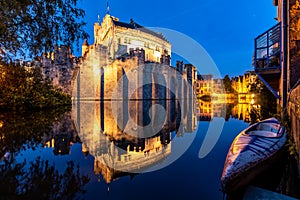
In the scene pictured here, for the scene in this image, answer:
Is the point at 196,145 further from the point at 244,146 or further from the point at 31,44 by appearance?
the point at 31,44

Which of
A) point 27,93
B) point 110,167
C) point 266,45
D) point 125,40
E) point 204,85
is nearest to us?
point 110,167

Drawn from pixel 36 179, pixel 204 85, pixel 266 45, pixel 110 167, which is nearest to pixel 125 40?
pixel 204 85

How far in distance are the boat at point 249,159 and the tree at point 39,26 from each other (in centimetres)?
635

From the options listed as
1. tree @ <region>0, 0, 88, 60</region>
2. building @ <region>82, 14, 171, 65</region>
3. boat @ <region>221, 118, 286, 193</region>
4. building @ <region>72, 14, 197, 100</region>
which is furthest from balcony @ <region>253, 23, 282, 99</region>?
building @ <region>82, 14, 171, 65</region>

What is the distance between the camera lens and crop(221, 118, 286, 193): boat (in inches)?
123

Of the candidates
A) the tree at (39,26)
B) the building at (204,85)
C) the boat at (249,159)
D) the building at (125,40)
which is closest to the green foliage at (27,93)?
the tree at (39,26)

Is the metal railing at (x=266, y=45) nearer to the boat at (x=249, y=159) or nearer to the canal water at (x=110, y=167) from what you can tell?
the canal water at (x=110, y=167)

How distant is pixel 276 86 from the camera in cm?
1218

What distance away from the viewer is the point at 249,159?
11.1ft

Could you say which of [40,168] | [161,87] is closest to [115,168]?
[40,168]

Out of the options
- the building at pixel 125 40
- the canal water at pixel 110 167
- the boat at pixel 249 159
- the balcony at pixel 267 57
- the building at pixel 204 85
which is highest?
the building at pixel 125 40

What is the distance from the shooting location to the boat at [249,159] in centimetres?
313

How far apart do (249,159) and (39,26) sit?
7.02m

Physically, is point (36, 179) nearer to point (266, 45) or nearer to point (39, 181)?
point (39, 181)
